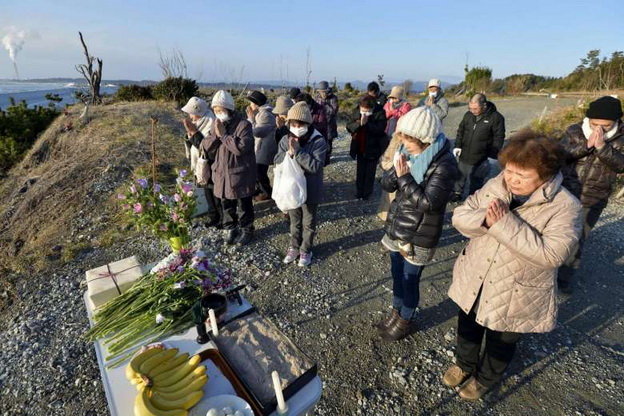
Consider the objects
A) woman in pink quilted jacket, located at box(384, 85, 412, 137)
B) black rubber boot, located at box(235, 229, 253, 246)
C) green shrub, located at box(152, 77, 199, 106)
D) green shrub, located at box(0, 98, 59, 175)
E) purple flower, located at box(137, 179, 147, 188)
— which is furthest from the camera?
green shrub, located at box(152, 77, 199, 106)

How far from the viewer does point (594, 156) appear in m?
3.34

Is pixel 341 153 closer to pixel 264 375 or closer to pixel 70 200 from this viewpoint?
pixel 70 200

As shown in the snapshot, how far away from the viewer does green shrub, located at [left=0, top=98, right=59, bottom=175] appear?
402 inches

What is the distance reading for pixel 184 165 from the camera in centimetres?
760

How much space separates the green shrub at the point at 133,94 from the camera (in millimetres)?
16234

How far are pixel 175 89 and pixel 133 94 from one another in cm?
282

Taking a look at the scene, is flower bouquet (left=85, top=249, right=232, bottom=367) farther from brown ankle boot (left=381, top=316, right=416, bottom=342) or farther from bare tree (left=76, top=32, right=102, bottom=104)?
bare tree (left=76, top=32, right=102, bottom=104)

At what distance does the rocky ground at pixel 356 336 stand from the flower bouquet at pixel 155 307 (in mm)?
1210

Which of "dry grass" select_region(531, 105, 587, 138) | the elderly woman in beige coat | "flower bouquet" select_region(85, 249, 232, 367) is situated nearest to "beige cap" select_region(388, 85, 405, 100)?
the elderly woman in beige coat

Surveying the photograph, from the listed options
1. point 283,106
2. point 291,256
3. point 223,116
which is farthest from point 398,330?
point 283,106

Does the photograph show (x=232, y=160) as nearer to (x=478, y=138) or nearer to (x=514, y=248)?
(x=514, y=248)

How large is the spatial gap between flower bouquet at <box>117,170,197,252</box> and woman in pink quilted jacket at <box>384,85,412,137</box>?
14.7 feet

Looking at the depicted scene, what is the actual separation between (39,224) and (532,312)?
7050 mm

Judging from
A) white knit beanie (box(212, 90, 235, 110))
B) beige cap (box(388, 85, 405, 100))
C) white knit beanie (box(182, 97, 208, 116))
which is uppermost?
beige cap (box(388, 85, 405, 100))
